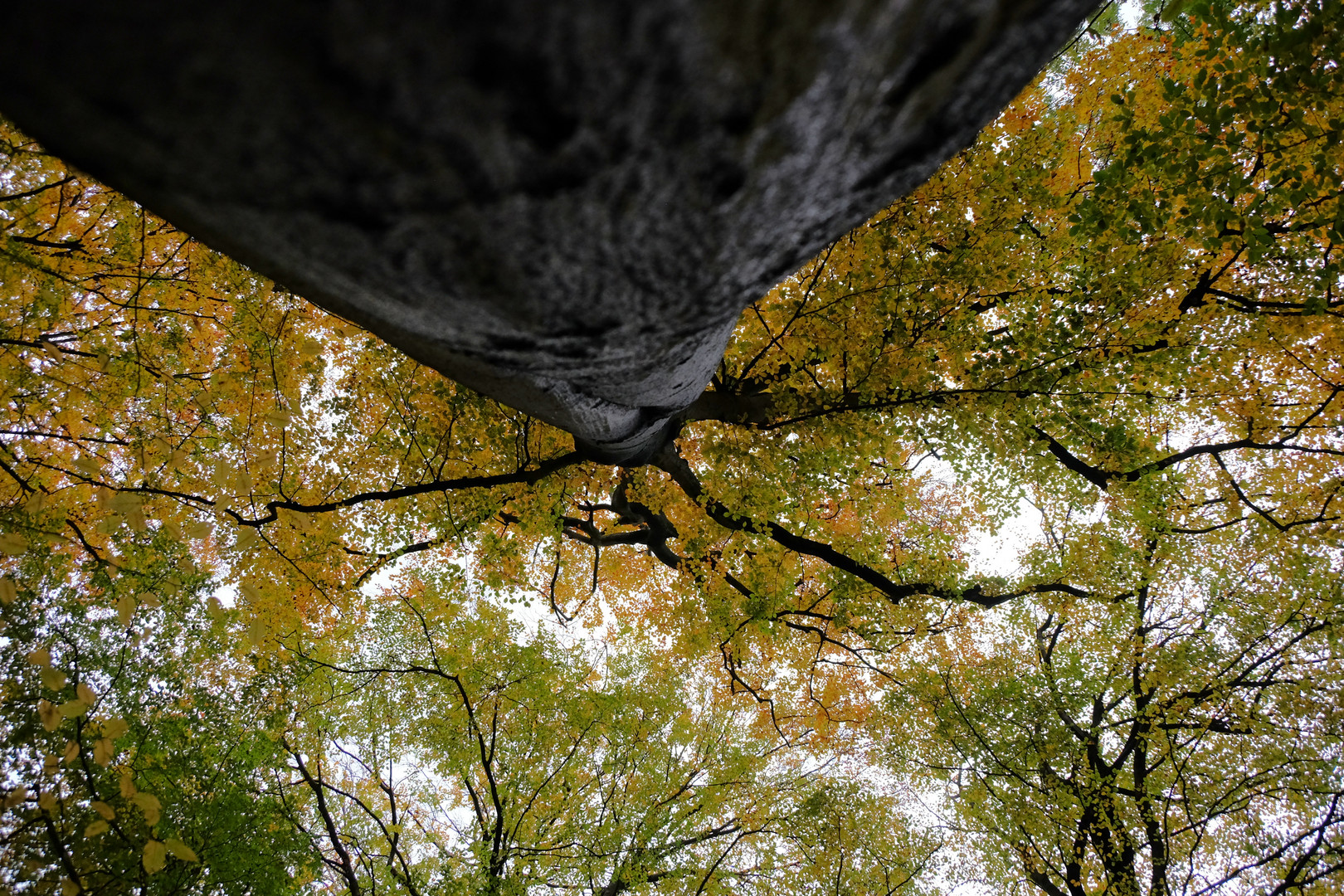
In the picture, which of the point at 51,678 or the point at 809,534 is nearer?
the point at 51,678

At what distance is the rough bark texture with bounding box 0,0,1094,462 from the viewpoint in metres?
0.49

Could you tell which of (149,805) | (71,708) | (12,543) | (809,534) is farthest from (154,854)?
(809,534)

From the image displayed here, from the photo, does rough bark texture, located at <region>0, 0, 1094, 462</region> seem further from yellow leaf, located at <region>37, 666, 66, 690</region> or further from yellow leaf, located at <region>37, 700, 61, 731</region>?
yellow leaf, located at <region>37, 700, 61, 731</region>

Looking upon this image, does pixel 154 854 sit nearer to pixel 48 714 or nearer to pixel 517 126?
pixel 48 714

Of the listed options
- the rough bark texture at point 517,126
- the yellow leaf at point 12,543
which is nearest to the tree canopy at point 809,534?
the yellow leaf at point 12,543

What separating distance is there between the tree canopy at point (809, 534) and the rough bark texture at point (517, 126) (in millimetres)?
2091

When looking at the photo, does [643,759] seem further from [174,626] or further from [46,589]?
[46,589]

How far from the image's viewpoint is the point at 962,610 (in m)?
10.6

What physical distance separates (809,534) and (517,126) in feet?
24.2

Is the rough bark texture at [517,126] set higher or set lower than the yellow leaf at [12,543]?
lower

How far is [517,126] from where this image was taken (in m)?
0.59

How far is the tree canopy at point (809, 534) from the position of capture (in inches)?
184

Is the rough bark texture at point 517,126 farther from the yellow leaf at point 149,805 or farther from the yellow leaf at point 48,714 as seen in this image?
the yellow leaf at point 149,805

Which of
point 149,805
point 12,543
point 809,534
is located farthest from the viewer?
→ point 809,534
